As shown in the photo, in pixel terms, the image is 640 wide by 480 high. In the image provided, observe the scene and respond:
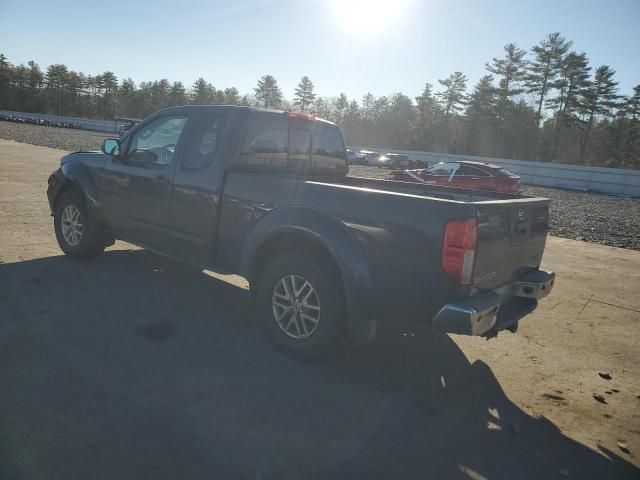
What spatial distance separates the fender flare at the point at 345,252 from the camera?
11.1ft

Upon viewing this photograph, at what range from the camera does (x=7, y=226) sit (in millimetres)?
7379

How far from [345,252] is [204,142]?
2039 millimetres

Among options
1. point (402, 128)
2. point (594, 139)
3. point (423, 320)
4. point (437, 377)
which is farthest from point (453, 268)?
point (402, 128)

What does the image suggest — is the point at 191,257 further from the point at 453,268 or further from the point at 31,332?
the point at 453,268

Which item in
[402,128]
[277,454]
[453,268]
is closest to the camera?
[277,454]

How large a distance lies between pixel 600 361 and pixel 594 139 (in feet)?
201

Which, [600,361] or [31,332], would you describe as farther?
[600,361]

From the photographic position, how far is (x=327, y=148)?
532cm

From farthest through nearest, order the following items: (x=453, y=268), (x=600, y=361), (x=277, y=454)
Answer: (x=600, y=361), (x=453, y=268), (x=277, y=454)

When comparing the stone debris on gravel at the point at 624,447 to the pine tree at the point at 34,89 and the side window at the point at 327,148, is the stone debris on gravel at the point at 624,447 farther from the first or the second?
the pine tree at the point at 34,89

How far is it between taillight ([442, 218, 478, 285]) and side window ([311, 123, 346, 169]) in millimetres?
2462

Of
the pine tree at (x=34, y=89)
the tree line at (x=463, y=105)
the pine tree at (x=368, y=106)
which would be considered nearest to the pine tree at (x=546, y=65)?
the tree line at (x=463, y=105)

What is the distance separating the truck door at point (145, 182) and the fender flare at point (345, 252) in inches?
64.2

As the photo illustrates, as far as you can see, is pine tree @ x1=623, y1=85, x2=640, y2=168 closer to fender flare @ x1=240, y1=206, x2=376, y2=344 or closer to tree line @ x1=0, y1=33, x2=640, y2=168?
tree line @ x1=0, y1=33, x2=640, y2=168
